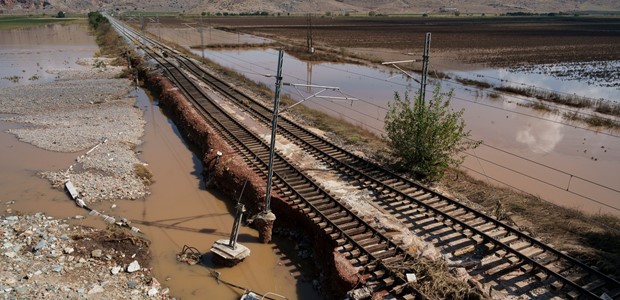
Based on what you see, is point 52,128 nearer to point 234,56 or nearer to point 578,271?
point 578,271

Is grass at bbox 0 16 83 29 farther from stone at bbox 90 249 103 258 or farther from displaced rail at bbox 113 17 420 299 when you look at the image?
stone at bbox 90 249 103 258

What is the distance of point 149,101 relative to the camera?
35594 mm

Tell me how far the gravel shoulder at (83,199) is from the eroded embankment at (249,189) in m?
2.81

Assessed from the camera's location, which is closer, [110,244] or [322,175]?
[110,244]

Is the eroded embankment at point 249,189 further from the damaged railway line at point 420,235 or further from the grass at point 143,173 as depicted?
the grass at point 143,173

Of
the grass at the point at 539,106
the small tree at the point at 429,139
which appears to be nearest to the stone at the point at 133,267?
the small tree at the point at 429,139

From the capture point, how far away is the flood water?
18750 mm

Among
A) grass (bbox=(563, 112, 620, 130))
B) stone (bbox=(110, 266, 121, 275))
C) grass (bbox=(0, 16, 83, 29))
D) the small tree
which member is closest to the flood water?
grass (bbox=(563, 112, 620, 130))

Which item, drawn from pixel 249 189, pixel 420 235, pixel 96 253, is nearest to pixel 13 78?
pixel 249 189

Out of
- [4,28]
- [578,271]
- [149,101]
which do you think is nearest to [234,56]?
[149,101]

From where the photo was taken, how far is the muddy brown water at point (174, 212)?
12570 mm

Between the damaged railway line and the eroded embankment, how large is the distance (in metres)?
0.32

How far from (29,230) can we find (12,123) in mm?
17487

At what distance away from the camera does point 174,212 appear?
54.7 ft
